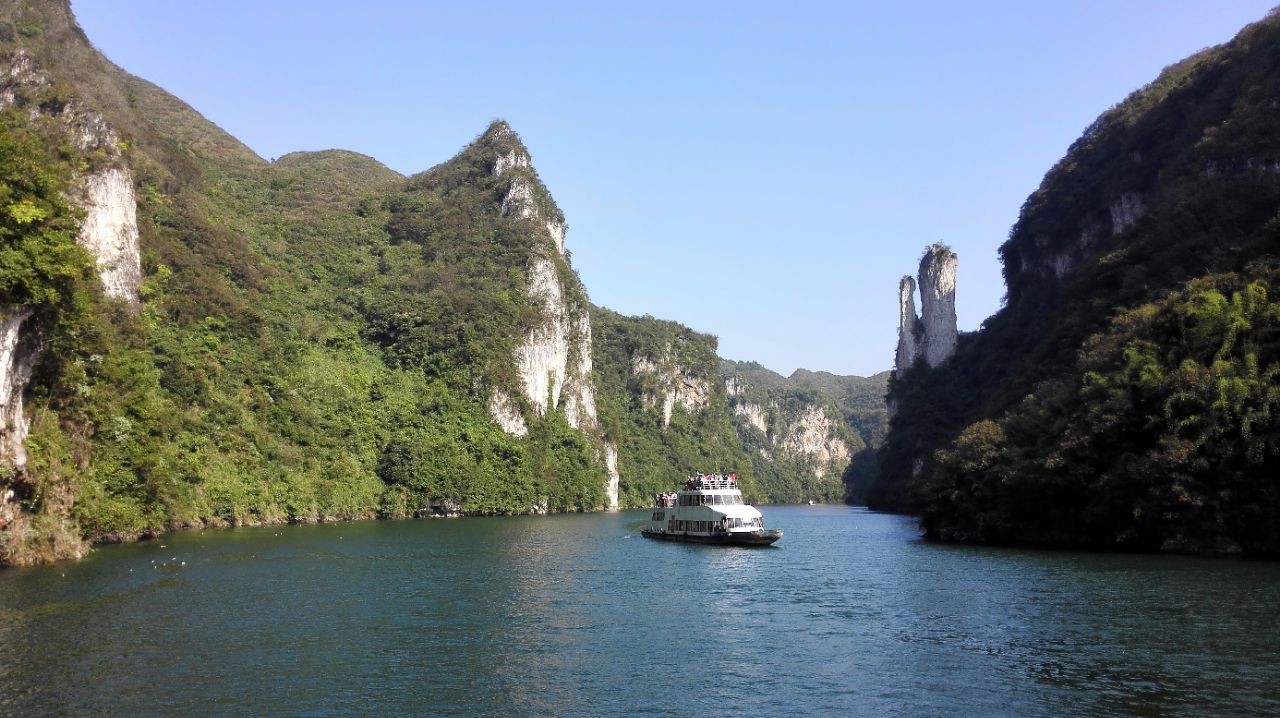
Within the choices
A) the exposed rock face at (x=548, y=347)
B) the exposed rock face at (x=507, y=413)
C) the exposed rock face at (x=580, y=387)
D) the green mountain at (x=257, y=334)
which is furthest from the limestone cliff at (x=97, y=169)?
the exposed rock face at (x=580, y=387)

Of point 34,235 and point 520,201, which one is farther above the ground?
point 520,201

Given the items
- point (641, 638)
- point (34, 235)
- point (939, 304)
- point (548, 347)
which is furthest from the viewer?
point (939, 304)

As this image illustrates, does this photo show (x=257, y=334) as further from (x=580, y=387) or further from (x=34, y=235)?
(x=580, y=387)

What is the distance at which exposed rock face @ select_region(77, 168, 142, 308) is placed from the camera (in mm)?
73375

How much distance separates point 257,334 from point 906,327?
107 meters

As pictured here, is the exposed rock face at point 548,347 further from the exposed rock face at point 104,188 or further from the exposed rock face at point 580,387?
the exposed rock face at point 104,188

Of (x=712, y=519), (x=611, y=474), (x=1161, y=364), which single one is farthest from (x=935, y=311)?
(x=1161, y=364)

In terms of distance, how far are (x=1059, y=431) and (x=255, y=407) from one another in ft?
238

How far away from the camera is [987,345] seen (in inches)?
4471

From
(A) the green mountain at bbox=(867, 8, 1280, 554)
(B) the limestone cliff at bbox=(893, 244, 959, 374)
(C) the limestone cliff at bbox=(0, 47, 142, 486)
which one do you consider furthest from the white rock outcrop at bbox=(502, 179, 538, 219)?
(A) the green mountain at bbox=(867, 8, 1280, 554)

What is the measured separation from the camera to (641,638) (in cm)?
2639

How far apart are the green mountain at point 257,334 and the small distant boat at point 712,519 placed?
117 ft

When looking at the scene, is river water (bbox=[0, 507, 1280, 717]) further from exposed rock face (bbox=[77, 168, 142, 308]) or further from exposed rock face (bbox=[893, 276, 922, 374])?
exposed rock face (bbox=[893, 276, 922, 374])

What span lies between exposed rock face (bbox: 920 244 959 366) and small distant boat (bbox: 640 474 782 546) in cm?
8467
